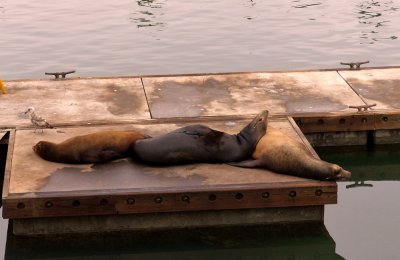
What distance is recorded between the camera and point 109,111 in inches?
418

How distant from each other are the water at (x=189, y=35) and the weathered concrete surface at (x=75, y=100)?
12.8ft

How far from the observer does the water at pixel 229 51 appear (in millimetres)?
8445

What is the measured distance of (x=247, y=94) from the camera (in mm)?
11406

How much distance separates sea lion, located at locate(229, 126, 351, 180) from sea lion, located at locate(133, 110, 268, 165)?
0.46 feet

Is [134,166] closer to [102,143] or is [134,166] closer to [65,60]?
[102,143]

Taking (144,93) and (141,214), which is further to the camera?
(144,93)

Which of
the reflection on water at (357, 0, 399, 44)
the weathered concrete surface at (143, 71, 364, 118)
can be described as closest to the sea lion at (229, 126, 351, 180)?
the weathered concrete surface at (143, 71, 364, 118)

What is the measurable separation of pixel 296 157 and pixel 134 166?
1.76m

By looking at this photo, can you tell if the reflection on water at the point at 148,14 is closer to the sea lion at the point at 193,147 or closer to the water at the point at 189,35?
the water at the point at 189,35

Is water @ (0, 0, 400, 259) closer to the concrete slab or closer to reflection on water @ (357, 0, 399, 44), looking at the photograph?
reflection on water @ (357, 0, 399, 44)

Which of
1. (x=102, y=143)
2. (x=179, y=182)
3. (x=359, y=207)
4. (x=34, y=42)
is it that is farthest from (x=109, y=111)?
(x=34, y=42)

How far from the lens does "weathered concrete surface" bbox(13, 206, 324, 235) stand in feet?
27.2

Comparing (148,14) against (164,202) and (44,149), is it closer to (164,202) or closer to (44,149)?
(44,149)

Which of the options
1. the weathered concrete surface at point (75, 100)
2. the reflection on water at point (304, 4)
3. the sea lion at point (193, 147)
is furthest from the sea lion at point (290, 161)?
the reflection on water at point (304, 4)
